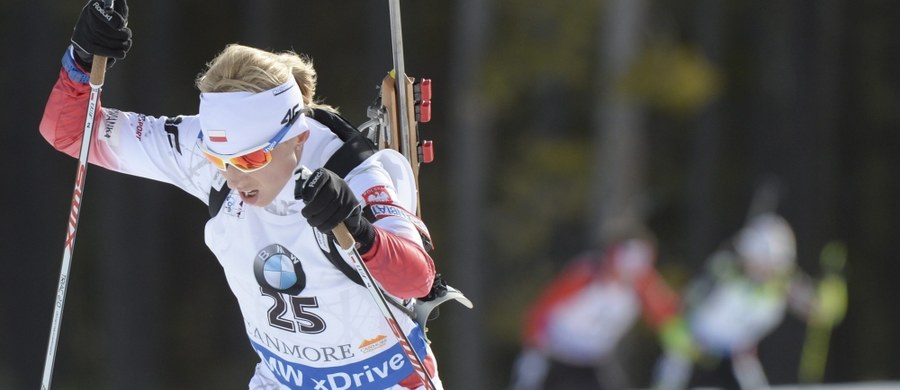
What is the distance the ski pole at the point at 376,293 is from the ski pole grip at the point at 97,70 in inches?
29.0

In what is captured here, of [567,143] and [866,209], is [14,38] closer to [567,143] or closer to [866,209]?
[567,143]

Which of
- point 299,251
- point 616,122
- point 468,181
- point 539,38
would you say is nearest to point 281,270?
point 299,251

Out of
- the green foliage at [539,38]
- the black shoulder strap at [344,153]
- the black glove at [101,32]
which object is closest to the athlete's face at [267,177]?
the black shoulder strap at [344,153]

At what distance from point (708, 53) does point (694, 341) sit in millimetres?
6596

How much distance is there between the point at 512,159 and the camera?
15391 mm

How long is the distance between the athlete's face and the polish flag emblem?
7 centimetres

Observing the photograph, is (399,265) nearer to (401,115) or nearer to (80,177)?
(401,115)

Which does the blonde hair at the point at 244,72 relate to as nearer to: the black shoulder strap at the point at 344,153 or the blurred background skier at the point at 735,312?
the black shoulder strap at the point at 344,153

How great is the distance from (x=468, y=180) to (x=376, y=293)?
32.2 ft

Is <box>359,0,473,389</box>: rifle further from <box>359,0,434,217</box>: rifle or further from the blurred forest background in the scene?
the blurred forest background

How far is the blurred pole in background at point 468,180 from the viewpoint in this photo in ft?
42.3

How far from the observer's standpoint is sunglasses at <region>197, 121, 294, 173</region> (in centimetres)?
331

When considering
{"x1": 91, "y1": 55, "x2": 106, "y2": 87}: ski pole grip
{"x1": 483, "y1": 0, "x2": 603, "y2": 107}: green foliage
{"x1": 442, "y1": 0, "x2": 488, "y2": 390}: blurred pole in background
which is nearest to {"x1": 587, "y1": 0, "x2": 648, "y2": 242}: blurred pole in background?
{"x1": 483, "y1": 0, "x2": 603, "y2": 107}: green foliage

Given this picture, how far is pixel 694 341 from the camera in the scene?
34.2 ft
